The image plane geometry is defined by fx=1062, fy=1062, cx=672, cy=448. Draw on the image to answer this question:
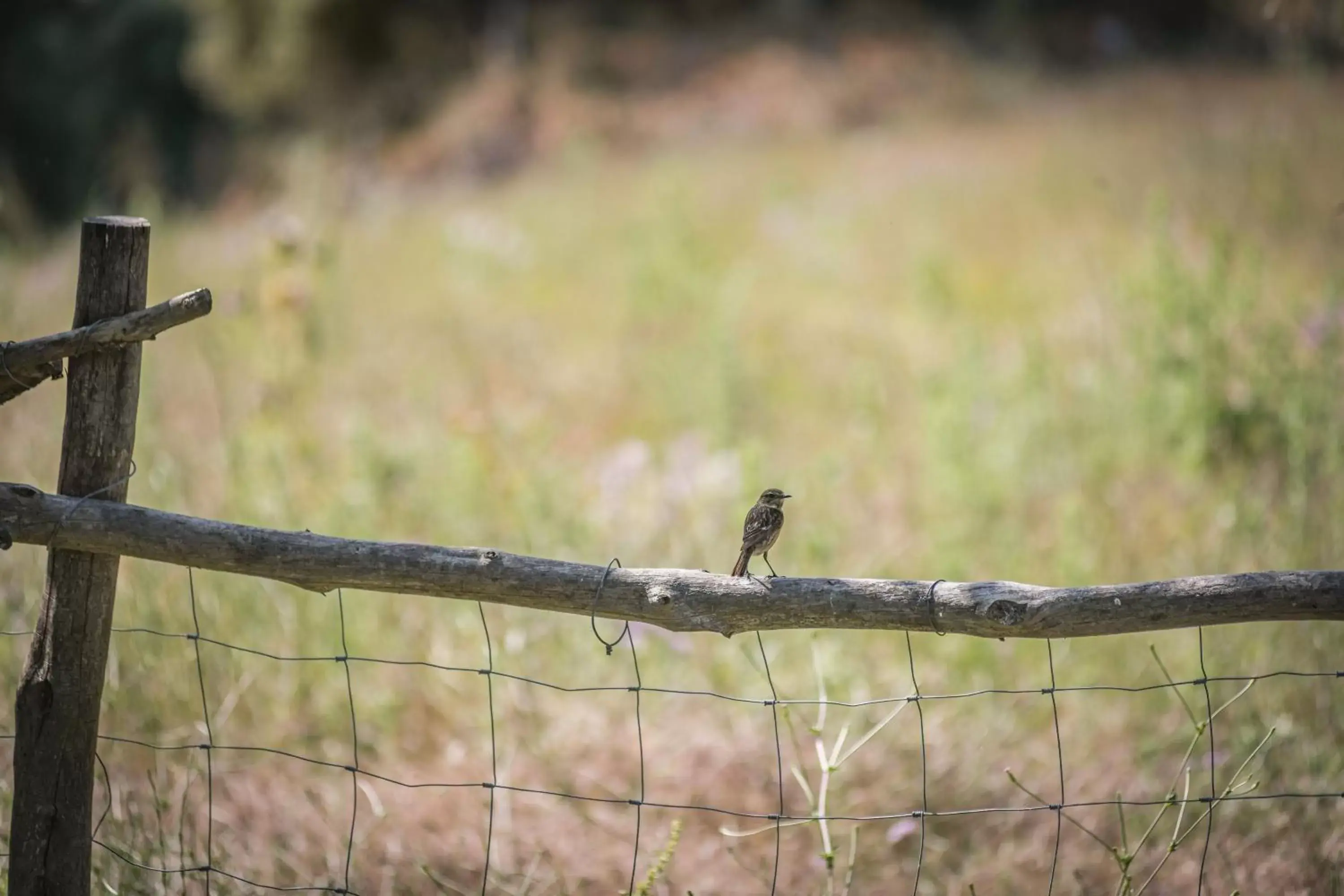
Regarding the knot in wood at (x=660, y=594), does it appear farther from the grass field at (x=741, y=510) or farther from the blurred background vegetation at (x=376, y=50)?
the blurred background vegetation at (x=376, y=50)

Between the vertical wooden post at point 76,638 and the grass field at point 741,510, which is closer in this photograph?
the vertical wooden post at point 76,638

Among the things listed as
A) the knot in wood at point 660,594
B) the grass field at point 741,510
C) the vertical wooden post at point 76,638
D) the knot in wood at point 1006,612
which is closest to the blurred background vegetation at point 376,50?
the grass field at point 741,510

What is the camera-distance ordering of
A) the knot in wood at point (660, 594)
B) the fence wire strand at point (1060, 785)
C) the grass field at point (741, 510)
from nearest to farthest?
the knot in wood at point (660, 594) < the fence wire strand at point (1060, 785) < the grass field at point (741, 510)

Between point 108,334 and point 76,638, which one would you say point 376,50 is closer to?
point 108,334

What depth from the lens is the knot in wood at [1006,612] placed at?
5.76 ft

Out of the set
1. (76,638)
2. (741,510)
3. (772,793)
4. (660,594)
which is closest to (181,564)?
(76,638)

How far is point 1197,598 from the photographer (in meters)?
1.73

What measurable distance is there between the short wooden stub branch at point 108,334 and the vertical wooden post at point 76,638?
0.15 ft

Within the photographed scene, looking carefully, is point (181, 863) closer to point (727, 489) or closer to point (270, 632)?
point (270, 632)

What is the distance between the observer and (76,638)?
1942 mm

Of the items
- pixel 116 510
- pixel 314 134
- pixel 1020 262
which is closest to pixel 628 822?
pixel 116 510

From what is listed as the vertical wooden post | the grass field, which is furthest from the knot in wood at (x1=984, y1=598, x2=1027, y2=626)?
the vertical wooden post

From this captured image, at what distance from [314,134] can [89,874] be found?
14.6 m

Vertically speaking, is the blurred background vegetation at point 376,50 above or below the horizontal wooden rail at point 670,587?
above
